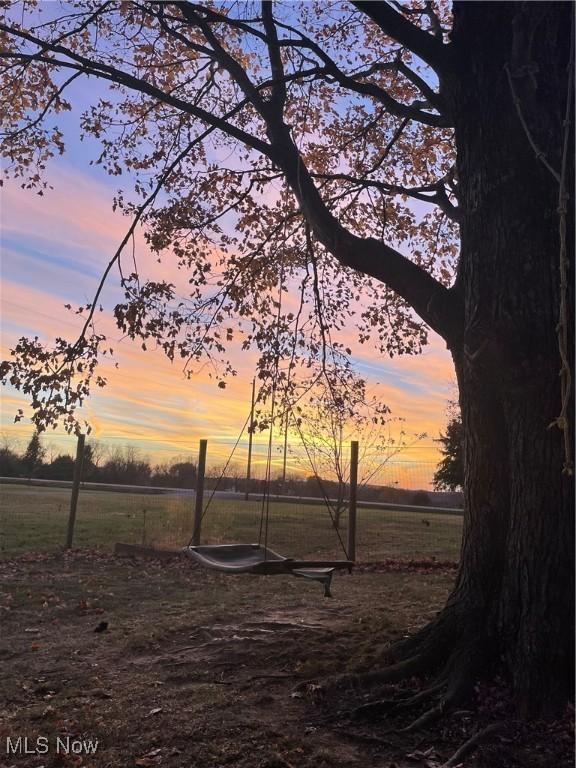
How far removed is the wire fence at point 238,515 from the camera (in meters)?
10.8

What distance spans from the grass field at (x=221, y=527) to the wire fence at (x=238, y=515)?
2 centimetres

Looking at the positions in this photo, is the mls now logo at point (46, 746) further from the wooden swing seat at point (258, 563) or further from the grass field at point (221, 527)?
the grass field at point (221, 527)

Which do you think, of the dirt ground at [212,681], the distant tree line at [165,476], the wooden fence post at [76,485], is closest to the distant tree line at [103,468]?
the distant tree line at [165,476]

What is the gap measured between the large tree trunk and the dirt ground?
320mm

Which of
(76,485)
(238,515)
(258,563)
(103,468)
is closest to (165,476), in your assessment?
(103,468)

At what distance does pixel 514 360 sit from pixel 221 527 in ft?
35.6

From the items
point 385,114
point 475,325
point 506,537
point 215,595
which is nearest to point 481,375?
point 475,325

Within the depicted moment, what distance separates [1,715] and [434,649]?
2.54 metres

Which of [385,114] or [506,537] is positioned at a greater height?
[385,114]

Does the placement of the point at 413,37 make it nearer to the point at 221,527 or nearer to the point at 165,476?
the point at 221,527

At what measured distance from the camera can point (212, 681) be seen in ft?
13.1

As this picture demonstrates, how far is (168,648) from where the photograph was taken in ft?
15.6

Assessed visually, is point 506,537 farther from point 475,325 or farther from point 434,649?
point 475,325

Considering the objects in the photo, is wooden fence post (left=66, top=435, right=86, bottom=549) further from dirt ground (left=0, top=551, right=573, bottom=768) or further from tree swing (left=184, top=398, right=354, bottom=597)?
tree swing (left=184, top=398, right=354, bottom=597)
